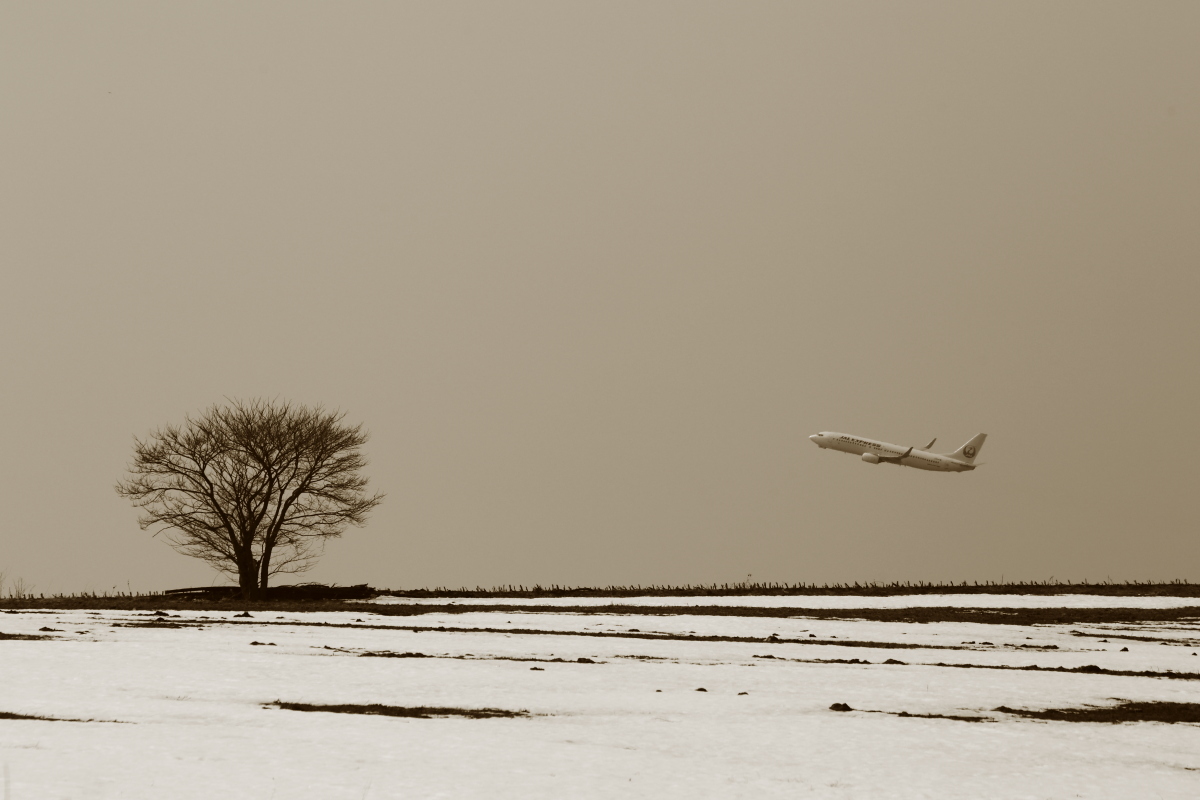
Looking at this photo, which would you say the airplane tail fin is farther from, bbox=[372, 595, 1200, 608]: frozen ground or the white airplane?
bbox=[372, 595, 1200, 608]: frozen ground

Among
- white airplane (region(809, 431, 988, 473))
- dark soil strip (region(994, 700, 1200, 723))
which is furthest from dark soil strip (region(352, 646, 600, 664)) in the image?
white airplane (region(809, 431, 988, 473))

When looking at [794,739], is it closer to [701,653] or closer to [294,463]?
[701,653]

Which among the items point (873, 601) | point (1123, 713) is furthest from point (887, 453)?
point (1123, 713)

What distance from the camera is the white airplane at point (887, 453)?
150 m

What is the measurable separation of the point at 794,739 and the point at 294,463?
52.0m

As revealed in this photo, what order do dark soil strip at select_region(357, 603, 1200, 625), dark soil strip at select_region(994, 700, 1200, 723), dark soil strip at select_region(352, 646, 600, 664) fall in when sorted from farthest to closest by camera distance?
dark soil strip at select_region(357, 603, 1200, 625), dark soil strip at select_region(352, 646, 600, 664), dark soil strip at select_region(994, 700, 1200, 723)

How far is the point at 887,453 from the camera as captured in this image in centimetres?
15238

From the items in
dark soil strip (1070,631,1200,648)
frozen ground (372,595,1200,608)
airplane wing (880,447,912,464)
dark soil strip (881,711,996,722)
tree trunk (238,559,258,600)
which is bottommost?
dark soil strip (1070,631,1200,648)

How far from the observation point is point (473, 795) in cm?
1370

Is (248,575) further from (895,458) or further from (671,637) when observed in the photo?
(895,458)

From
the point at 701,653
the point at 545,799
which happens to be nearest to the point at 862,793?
the point at 545,799

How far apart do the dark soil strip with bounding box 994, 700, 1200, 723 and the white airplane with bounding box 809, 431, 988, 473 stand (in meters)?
128

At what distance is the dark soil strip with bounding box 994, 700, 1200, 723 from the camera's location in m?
20.6

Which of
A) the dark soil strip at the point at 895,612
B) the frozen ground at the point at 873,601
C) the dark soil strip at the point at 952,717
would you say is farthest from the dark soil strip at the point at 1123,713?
the frozen ground at the point at 873,601
